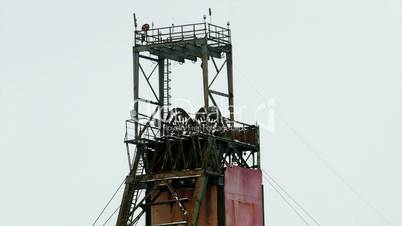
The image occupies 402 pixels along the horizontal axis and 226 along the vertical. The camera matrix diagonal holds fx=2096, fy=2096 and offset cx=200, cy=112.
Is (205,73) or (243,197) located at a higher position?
(205,73)

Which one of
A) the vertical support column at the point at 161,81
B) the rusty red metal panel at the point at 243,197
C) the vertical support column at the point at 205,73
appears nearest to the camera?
the rusty red metal panel at the point at 243,197

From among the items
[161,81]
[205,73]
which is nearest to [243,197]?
[205,73]

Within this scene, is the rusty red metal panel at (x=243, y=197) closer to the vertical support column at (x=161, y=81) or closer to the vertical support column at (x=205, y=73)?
the vertical support column at (x=205, y=73)

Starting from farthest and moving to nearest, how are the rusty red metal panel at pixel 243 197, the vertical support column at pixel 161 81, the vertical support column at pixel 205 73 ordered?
the vertical support column at pixel 161 81 → the vertical support column at pixel 205 73 → the rusty red metal panel at pixel 243 197

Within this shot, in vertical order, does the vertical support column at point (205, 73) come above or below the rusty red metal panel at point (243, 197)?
above

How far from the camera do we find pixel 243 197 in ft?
439

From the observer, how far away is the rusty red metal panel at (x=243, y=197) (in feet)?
434

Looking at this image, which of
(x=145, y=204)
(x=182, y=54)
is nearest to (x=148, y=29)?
(x=182, y=54)

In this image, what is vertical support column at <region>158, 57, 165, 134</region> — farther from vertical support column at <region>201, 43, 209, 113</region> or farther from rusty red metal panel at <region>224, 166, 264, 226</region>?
rusty red metal panel at <region>224, 166, 264, 226</region>

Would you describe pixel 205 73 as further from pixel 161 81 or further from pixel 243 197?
pixel 243 197

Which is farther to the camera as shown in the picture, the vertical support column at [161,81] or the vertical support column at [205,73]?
the vertical support column at [161,81]

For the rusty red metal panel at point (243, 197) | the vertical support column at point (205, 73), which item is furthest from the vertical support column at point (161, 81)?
the rusty red metal panel at point (243, 197)

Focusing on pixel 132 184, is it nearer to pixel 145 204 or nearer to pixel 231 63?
pixel 145 204

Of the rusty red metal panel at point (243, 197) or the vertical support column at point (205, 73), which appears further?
the vertical support column at point (205, 73)
